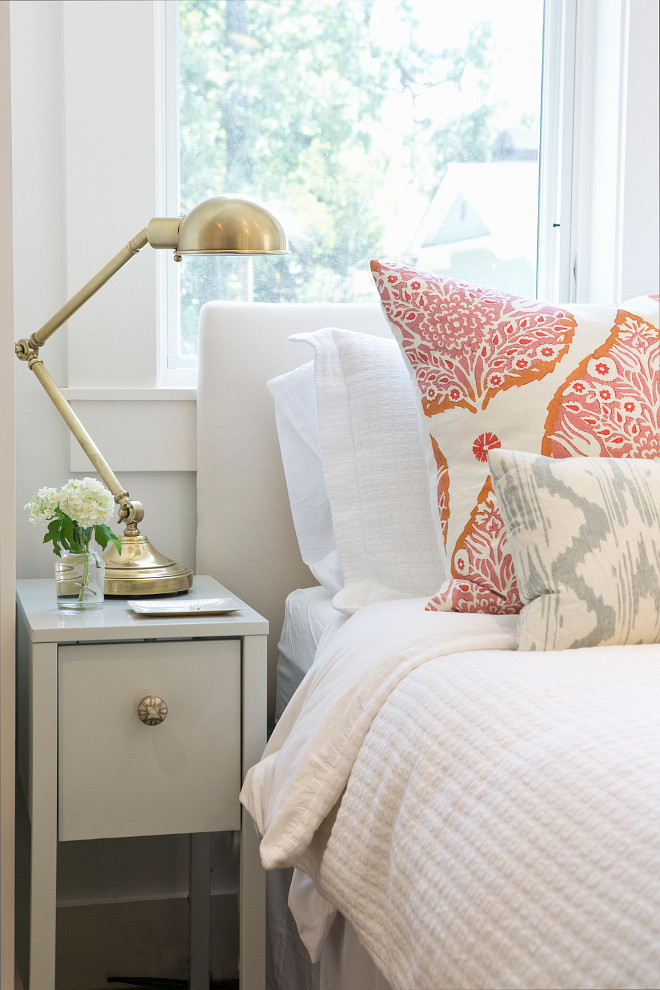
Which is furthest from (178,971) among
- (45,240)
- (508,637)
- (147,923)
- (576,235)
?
(576,235)

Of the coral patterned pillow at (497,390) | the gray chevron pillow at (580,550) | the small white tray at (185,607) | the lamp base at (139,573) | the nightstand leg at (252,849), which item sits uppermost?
the coral patterned pillow at (497,390)

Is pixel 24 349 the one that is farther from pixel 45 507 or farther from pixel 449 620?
pixel 449 620

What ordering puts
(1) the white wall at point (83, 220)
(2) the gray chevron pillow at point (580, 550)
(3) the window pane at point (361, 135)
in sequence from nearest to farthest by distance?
(2) the gray chevron pillow at point (580, 550), (1) the white wall at point (83, 220), (3) the window pane at point (361, 135)

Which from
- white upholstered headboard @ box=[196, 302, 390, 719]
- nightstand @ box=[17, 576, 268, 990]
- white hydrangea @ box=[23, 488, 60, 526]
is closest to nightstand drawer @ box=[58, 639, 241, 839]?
nightstand @ box=[17, 576, 268, 990]

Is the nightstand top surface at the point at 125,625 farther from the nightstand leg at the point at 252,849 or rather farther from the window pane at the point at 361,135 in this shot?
the window pane at the point at 361,135

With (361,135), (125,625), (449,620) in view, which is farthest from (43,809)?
(361,135)

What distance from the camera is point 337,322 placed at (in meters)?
1.74

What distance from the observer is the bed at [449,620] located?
0.70m

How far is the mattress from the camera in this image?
1.42 m

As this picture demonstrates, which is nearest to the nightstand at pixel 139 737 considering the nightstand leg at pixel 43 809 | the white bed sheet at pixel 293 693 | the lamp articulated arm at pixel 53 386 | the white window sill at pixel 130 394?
the nightstand leg at pixel 43 809

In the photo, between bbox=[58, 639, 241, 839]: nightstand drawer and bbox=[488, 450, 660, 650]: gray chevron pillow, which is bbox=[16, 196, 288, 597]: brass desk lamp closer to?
bbox=[58, 639, 241, 839]: nightstand drawer

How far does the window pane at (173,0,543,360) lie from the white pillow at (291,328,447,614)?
0.53m

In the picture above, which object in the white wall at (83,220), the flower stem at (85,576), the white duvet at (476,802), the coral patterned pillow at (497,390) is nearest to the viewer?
the white duvet at (476,802)

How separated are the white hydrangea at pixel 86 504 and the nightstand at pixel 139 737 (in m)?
0.14
